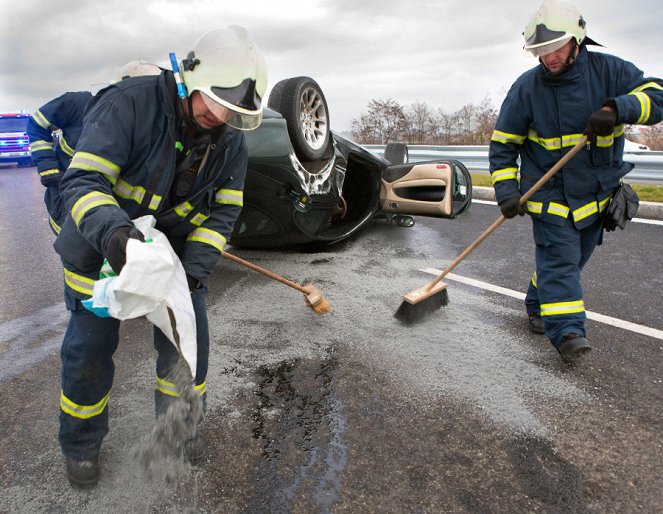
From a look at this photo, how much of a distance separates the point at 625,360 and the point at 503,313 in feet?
2.89

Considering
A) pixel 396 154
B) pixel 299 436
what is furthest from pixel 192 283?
pixel 396 154

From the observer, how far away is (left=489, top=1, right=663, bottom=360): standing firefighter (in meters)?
2.84

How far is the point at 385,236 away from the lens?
608cm

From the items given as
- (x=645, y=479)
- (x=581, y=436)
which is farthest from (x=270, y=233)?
(x=645, y=479)

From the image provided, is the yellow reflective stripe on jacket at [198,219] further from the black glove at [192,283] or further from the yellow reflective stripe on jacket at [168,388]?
the yellow reflective stripe on jacket at [168,388]

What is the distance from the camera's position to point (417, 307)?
360 cm

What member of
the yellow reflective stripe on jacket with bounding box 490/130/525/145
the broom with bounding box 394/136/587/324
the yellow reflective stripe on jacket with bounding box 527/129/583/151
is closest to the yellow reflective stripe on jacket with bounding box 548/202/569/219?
the broom with bounding box 394/136/587/324

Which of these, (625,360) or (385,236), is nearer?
(625,360)

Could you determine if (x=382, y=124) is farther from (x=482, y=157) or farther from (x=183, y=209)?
(x=183, y=209)

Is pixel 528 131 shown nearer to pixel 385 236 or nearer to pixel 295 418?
pixel 295 418

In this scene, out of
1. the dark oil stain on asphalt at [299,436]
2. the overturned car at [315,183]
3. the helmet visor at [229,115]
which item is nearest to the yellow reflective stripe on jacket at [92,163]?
the helmet visor at [229,115]

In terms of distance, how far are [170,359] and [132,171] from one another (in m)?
0.80

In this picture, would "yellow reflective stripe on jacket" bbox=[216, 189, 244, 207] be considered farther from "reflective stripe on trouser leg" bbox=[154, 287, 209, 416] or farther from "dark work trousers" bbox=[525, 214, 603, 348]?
"dark work trousers" bbox=[525, 214, 603, 348]

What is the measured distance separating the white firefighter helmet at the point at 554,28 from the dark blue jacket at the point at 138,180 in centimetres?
168
